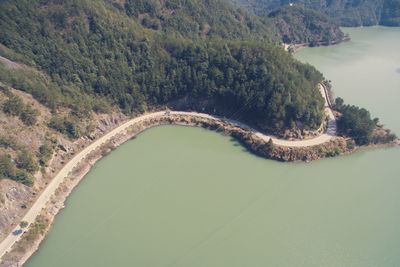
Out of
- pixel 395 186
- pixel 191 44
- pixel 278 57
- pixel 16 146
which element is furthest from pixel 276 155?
pixel 16 146

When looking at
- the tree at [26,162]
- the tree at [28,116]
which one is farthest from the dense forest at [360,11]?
the tree at [26,162]

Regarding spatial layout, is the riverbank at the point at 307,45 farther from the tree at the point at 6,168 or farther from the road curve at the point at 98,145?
the tree at the point at 6,168

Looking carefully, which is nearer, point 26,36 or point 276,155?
point 276,155

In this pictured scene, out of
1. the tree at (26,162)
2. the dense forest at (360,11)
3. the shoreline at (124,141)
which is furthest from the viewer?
the dense forest at (360,11)

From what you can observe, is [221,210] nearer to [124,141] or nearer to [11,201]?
[124,141]

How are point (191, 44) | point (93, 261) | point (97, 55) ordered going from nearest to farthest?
point (93, 261) < point (97, 55) < point (191, 44)

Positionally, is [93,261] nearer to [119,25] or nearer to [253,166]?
[253,166]
